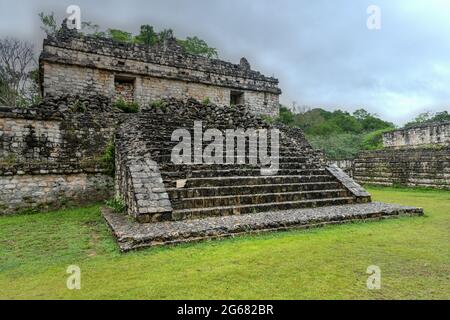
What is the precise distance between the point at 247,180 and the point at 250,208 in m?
1.01

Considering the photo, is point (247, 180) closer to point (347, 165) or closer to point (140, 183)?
point (140, 183)

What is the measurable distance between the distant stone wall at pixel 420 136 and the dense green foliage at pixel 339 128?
306cm

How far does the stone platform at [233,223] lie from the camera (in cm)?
482

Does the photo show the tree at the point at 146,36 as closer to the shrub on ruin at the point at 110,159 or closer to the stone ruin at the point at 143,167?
the stone ruin at the point at 143,167

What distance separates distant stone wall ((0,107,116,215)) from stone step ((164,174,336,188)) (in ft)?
11.1

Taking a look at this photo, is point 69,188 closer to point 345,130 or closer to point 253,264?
point 253,264

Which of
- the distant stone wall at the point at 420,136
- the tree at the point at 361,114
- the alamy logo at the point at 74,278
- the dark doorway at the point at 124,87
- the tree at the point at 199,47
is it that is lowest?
the alamy logo at the point at 74,278

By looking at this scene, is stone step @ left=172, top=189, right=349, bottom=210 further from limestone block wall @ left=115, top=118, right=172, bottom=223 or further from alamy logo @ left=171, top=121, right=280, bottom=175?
alamy logo @ left=171, top=121, right=280, bottom=175

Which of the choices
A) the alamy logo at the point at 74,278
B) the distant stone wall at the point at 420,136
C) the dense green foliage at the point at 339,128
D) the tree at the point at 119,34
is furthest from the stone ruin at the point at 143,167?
the tree at the point at 119,34

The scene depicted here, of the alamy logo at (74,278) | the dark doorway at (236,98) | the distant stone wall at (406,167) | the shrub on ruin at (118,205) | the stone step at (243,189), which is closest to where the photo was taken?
the alamy logo at (74,278)

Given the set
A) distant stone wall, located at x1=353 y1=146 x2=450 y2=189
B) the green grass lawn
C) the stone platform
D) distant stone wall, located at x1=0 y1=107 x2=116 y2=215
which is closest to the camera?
the green grass lawn

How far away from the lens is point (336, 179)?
339 inches

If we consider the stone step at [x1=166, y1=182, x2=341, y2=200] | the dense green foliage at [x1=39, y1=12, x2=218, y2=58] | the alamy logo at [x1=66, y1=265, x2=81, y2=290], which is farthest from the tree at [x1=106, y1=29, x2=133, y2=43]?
the alamy logo at [x1=66, y1=265, x2=81, y2=290]

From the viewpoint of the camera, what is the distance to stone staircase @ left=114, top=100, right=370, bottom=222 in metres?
6.59
